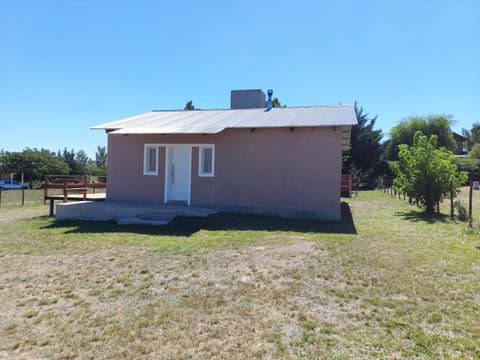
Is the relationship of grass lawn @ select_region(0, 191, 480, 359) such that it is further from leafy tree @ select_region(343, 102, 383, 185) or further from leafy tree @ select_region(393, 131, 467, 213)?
leafy tree @ select_region(343, 102, 383, 185)

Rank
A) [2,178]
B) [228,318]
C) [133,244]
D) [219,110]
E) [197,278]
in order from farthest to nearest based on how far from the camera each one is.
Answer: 1. [2,178]
2. [219,110]
3. [133,244]
4. [197,278]
5. [228,318]

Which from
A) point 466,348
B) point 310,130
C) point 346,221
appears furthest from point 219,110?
point 466,348

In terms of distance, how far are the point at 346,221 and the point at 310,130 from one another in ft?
10.0

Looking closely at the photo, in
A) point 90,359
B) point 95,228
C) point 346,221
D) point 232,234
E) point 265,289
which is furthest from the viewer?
point 346,221

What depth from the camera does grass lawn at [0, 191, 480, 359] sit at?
298 centimetres

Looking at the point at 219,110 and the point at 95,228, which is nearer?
the point at 95,228

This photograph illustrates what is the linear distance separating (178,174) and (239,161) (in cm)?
232

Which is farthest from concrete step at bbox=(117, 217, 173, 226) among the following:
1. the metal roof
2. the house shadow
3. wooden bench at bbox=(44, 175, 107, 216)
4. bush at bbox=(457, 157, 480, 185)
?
bush at bbox=(457, 157, 480, 185)

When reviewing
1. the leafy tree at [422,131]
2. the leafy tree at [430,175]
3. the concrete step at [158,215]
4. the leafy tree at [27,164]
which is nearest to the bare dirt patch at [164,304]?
the concrete step at [158,215]

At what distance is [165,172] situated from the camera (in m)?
11.0

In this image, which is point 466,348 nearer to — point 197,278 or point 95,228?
point 197,278

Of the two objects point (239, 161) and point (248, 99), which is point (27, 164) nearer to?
point (248, 99)

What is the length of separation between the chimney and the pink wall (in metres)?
4.10

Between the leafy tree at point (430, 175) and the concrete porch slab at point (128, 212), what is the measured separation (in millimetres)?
7743
